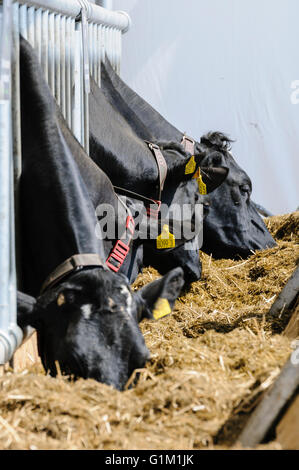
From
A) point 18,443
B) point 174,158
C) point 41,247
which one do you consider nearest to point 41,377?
point 18,443

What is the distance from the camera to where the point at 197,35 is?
27.4 feet

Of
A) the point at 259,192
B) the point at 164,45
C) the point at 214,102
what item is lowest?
the point at 259,192

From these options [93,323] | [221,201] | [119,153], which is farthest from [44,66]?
[221,201]

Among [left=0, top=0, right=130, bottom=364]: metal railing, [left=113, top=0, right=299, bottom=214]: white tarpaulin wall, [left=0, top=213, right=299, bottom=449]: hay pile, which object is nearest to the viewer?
[left=0, top=213, right=299, bottom=449]: hay pile

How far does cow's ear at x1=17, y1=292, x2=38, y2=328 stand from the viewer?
9.89 feet

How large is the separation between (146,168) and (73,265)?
2405 mm

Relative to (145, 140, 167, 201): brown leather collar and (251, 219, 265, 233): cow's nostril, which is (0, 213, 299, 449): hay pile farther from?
(251, 219, 265, 233): cow's nostril

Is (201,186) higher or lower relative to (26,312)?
lower

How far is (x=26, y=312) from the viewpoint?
119 inches

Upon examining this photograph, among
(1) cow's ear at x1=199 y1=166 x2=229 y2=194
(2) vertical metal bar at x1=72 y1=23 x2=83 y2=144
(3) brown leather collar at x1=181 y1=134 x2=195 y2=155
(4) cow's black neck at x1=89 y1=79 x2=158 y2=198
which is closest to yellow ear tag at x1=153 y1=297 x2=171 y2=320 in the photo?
(2) vertical metal bar at x1=72 y1=23 x2=83 y2=144

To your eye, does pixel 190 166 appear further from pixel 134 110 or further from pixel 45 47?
pixel 45 47

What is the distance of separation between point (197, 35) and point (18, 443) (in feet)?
22.7

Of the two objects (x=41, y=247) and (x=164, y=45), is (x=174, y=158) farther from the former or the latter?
(x=164, y=45)
